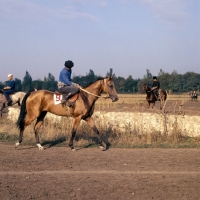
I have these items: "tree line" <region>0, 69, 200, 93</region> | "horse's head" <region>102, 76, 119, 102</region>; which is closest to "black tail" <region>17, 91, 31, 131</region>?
"horse's head" <region>102, 76, 119, 102</region>


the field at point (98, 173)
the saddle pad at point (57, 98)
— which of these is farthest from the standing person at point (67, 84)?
the field at point (98, 173)

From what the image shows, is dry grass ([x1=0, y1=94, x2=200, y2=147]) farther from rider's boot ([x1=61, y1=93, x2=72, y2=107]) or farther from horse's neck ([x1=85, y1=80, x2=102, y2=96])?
horse's neck ([x1=85, y1=80, x2=102, y2=96])

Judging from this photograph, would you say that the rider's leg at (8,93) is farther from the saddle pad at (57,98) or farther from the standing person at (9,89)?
the saddle pad at (57,98)

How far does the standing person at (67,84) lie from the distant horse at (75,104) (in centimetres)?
30

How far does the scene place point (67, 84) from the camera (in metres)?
11.6

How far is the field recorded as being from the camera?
660cm

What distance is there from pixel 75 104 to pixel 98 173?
12.3 ft

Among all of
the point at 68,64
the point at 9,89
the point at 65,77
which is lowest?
the point at 9,89

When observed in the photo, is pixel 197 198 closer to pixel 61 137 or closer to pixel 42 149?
pixel 42 149

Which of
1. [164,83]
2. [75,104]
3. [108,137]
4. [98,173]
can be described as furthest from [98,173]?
[164,83]

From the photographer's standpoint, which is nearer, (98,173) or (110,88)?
(98,173)

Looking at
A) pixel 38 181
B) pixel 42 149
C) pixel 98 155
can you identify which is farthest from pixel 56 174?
pixel 42 149

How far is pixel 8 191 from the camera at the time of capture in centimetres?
662

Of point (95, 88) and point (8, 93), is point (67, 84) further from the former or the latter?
point (8, 93)
